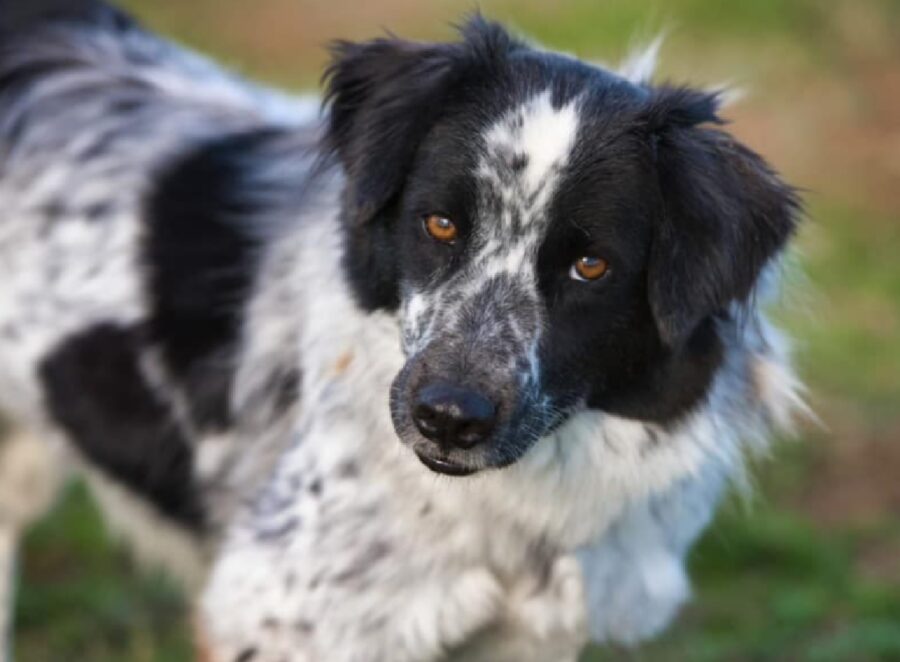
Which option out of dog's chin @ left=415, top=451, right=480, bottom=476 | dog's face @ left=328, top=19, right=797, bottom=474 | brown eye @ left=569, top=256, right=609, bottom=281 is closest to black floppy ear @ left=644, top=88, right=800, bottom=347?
dog's face @ left=328, top=19, right=797, bottom=474

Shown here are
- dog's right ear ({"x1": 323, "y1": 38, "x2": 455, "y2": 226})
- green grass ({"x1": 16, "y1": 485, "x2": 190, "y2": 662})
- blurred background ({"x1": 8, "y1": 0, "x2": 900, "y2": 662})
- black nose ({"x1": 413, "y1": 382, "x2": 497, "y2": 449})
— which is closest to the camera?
black nose ({"x1": 413, "y1": 382, "x2": 497, "y2": 449})

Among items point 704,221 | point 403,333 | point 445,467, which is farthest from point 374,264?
point 704,221

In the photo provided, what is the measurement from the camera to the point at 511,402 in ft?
10.9

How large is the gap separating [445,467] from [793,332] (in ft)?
13.6

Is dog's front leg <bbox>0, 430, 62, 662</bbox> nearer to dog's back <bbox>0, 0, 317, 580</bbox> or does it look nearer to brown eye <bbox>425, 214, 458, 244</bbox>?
dog's back <bbox>0, 0, 317, 580</bbox>


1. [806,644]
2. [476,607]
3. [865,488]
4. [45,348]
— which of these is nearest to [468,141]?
[476,607]

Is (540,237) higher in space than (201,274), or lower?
higher

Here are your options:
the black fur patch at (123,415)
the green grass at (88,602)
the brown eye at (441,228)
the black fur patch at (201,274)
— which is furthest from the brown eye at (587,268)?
the green grass at (88,602)

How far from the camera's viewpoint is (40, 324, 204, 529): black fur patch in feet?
15.0

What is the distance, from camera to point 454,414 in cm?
324

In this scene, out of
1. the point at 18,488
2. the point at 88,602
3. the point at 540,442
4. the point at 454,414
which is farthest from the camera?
the point at 88,602

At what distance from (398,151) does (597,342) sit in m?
0.63

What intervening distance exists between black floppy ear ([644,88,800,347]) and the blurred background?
27.9 inches

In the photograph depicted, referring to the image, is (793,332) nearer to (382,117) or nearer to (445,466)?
(382,117)
